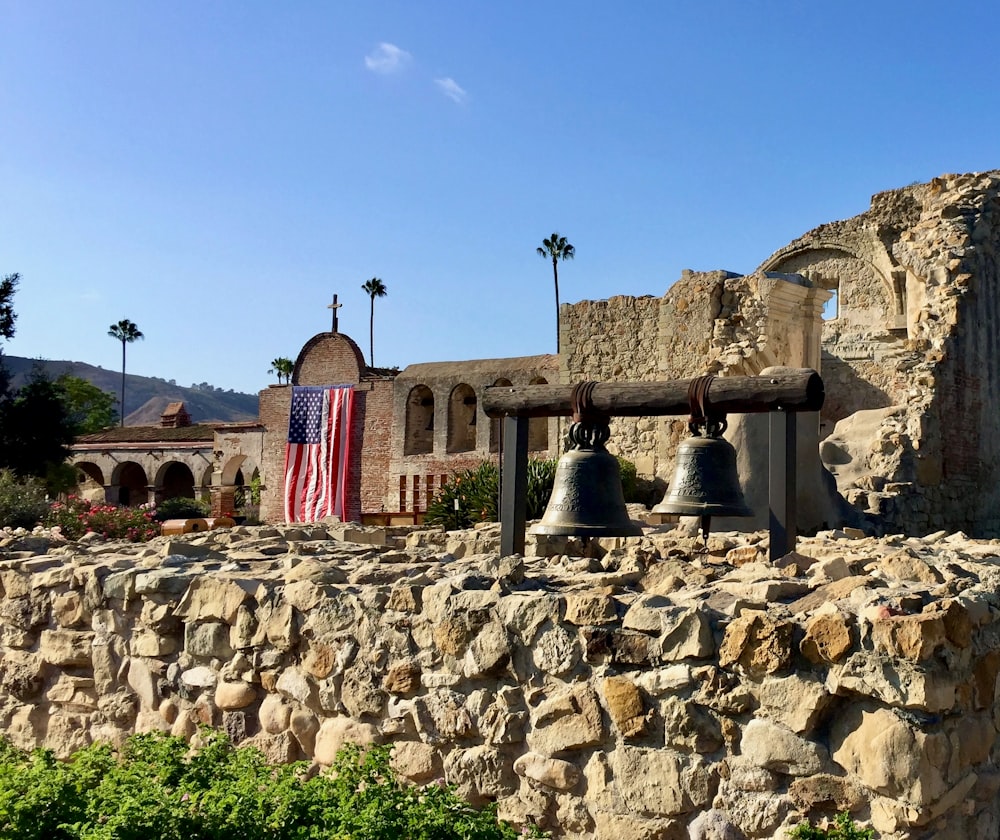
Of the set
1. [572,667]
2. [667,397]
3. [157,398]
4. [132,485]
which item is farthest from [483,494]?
[157,398]

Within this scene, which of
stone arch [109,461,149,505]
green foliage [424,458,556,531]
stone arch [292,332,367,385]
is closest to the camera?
green foliage [424,458,556,531]

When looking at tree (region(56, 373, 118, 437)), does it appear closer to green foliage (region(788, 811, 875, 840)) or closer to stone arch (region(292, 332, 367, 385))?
stone arch (region(292, 332, 367, 385))

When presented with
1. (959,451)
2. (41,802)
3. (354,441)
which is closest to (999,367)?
(959,451)

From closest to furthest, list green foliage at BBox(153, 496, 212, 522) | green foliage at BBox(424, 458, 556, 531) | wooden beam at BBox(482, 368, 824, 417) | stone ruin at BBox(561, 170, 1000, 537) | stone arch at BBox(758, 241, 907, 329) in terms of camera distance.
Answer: wooden beam at BBox(482, 368, 824, 417), stone ruin at BBox(561, 170, 1000, 537), green foliage at BBox(424, 458, 556, 531), stone arch at BBox(758, 241, 907, 329), green foliage at BBox(153, 496, 212, 522)

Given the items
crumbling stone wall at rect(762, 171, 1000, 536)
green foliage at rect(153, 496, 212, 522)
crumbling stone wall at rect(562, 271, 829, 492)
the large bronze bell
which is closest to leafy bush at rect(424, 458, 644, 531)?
crumbling stone wall at rect(562, 271, 829, 492)

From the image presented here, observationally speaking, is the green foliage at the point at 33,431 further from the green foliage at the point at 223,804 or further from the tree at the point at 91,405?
the tree at the point at 91,405

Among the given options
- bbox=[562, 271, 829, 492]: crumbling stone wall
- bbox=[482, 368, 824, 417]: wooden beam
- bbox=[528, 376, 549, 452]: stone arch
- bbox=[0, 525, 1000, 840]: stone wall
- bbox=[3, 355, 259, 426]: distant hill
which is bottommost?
bbox=[0, 525, 1000, 840]: stone wall

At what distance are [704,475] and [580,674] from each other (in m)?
1.70

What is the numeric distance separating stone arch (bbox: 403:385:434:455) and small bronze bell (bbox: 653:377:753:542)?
22923mm

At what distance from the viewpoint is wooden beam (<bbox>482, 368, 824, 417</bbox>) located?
16.3ft

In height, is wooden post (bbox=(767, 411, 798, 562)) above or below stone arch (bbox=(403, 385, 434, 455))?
below

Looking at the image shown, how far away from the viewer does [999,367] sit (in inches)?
584

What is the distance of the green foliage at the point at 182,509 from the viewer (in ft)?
104

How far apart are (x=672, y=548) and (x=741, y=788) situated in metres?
2.54
